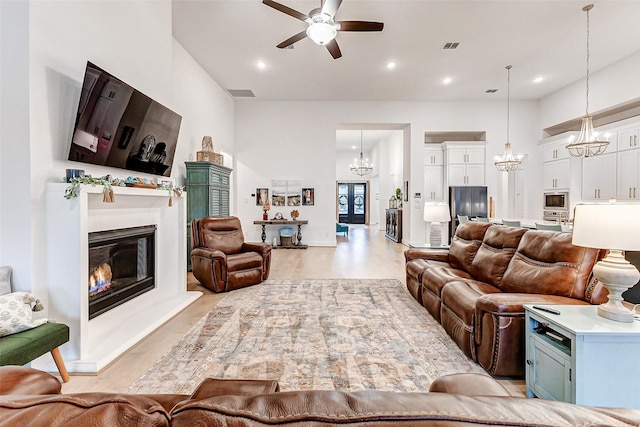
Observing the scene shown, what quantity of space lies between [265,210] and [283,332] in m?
5.54

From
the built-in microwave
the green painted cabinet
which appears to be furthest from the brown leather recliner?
the built-in microwave

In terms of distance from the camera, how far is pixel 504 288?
8.72 feet

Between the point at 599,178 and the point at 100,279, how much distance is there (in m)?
8.66

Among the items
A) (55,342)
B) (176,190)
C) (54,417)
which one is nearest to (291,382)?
(55,342)

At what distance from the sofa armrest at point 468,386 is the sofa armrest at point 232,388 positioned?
56cm

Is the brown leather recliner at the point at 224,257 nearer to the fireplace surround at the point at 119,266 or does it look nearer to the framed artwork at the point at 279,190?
the fireplace surround at the point at 119,266

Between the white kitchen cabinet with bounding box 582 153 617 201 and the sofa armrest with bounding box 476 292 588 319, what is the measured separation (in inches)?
222

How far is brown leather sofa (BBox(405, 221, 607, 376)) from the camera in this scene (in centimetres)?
204

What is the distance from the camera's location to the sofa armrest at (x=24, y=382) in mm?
851

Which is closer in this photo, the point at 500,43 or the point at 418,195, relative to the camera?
the point at 500,43

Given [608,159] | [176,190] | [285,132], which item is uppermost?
[285,132]

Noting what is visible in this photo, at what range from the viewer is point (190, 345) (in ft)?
8.43

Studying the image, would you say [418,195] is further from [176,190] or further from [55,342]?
[55,342]

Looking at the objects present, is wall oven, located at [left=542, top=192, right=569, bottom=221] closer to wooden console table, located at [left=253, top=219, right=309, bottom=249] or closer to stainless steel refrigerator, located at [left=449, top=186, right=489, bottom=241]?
stainless steel refrigerator, located at [left=449, top=186, right=489, bottom=241]
